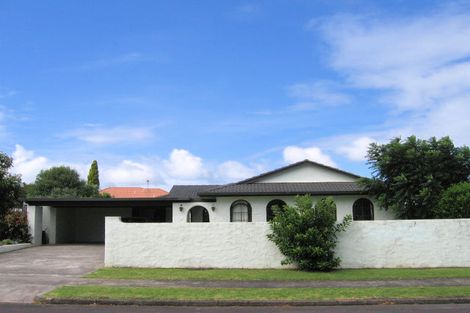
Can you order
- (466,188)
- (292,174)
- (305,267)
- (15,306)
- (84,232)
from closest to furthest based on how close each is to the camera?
(15,306) → (305,267) → (466,188) → (292,174) → (84,232)

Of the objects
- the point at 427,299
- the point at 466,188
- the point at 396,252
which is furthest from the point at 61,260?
the point at 466,188

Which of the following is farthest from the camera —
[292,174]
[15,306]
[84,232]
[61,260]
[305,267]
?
[84,232]

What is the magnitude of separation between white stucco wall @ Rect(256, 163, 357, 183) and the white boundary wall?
9.95 m

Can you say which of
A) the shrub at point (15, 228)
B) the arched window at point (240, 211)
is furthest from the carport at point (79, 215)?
the arched window at point (240, 211)

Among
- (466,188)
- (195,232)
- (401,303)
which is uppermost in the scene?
(466,188)

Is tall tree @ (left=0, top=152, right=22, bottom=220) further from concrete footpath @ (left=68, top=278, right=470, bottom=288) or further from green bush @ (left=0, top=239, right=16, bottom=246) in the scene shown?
concrete footpath @ (left=68, top=278, right=470, bottom=288)

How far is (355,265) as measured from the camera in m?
17.3

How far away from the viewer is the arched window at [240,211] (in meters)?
25.5

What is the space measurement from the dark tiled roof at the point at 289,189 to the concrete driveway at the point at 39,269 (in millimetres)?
6551

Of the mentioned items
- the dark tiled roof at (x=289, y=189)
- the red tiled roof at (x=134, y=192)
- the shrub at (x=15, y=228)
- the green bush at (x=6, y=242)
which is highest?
the red tiled roof at (x=134, y=192)

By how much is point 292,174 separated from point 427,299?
16.3 meters

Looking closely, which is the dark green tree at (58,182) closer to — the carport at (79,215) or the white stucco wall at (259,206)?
the carport at (79,215)

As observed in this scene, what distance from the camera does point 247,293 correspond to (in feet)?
40.6

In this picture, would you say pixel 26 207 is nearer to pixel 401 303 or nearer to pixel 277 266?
pixel 277 266
